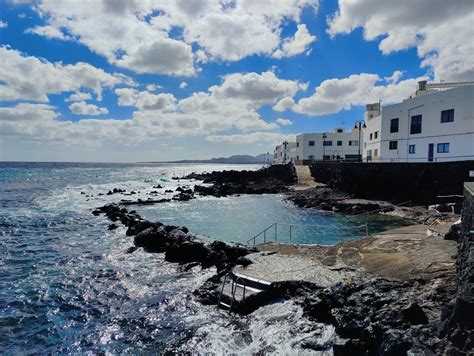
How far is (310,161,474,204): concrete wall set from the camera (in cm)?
3009

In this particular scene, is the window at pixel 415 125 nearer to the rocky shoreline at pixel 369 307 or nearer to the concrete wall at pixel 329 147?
the rocky shoreline at pixel 369 307

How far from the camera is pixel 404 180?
3388cm

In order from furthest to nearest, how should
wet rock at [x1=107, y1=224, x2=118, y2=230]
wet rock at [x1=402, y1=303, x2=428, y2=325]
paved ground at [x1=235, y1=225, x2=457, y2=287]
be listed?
wet rock at [x1=107, y1=224, x2=118, y2=230]
paved ground at [x1=235, y1=225, x2=457, y2=287]
wet rock at [x1=402, y1=303, x2=428, y2=325]

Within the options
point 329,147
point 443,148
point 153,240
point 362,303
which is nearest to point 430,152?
point 443,148

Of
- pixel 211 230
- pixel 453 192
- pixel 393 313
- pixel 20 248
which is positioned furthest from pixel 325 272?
pixel 453 192

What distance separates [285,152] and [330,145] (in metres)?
22.7

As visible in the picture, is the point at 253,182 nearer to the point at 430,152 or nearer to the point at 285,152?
the point at 285,152

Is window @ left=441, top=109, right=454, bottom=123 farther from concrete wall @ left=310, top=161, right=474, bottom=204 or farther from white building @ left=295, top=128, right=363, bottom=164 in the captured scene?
white building @ left=295, top=128, right=363, bottom=164

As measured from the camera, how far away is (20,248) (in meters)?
19.9

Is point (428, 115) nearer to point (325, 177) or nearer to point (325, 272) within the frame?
point (325, 177)

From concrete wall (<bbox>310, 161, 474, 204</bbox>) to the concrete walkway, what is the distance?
1111 centimetres

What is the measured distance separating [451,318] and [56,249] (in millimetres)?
20197

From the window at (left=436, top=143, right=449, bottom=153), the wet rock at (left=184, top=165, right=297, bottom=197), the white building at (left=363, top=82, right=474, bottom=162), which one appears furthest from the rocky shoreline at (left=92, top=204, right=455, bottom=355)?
the wet rock at (left=184, top=165, right=297, bottom=197)

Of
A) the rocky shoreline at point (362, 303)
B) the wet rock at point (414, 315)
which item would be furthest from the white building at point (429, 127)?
the wet rock at point (414, 315)
